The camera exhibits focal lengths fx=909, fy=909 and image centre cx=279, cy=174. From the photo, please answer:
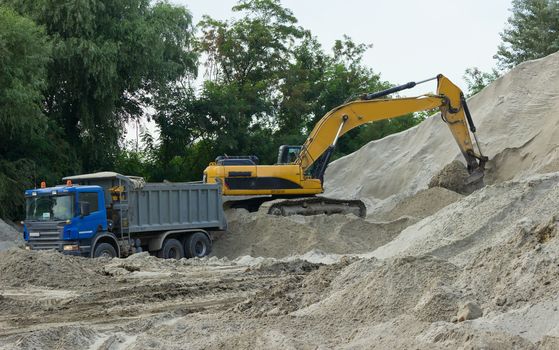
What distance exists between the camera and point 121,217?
65.9 feet

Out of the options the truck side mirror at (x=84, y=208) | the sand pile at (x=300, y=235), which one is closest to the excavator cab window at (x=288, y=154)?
the sand pile at (x=300, y=235)

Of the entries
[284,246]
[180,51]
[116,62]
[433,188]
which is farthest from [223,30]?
[284,246]

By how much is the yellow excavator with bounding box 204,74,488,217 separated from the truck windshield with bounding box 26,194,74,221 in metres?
5.44

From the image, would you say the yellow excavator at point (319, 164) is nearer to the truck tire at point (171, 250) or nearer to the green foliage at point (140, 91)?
the truck tire at point (171, 250)

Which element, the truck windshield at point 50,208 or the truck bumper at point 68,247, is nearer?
the truck bumper at point 68,247

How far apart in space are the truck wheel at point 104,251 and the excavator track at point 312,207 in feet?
17.8

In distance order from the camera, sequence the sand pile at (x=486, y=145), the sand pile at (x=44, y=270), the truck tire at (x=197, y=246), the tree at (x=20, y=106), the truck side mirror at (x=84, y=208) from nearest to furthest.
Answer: the sand pile at (x=44, y=270), the truck side mirror at (x=84, y=208), the truck tire at (x=197, y=246), the tree at (x=20, y=106), the sand pile at (x=486, y=145)

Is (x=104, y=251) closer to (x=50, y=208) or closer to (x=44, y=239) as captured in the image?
(x=44, y=239)

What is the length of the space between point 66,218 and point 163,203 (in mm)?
2761

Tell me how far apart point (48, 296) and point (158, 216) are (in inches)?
271

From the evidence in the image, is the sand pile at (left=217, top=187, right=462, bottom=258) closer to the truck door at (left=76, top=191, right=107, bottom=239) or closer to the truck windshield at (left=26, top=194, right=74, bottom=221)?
the truck door at (left=76, top=191, right=107, bottom=239)

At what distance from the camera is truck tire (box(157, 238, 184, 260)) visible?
20984mm

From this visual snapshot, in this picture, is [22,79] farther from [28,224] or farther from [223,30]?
[223,30]

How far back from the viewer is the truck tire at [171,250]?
20984mm
